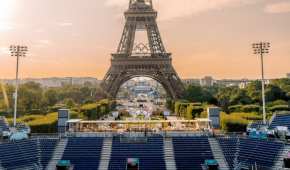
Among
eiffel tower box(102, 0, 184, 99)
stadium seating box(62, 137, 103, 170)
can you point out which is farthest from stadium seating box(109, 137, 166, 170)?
eiffel tower box(102, 0, 184, 99)

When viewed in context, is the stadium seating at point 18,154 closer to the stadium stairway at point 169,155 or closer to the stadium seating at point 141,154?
the stadium seating at point 141,154

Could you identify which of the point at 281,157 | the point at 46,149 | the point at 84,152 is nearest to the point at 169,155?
the point at 84,152

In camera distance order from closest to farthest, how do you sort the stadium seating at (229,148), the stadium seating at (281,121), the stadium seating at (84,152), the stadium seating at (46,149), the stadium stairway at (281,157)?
the stadium stairway at (281,157)
the stadium seating at (84,152)
the stadium seating at (229,148)
the stadium seating at (46,149)
the stadium seating at (281,121)

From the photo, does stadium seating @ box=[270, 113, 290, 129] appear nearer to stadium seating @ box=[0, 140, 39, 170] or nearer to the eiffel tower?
stadium seating @ box=[0, 140, 39, 170]

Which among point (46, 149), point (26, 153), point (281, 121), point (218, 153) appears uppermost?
point (281, 121)

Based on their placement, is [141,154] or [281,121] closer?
[141,154]

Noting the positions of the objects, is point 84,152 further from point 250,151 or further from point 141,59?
point 141,59

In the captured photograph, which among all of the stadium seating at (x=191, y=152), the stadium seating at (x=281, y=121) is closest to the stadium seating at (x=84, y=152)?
the stadium seating at (x=191, y=152)
